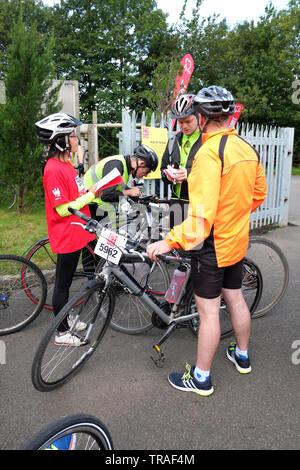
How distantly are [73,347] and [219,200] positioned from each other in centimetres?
166

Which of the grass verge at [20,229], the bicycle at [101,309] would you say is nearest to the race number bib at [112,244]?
the bicycle at [101,309]

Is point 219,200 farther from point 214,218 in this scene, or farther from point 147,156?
point 147,156

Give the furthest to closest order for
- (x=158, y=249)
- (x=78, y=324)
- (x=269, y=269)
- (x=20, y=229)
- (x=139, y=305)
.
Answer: (x=20, y=229)
(x=269, y=269)
(x=139, y=305)
(x=78, y=324)
(x=158, y=249)

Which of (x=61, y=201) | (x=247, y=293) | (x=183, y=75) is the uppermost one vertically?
(x=183, y=75)

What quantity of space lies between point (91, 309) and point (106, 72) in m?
26.1

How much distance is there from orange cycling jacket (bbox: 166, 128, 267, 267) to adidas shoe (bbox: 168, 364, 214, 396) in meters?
0.90

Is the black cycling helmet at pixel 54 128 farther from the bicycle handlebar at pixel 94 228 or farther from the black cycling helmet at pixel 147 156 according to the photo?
the black cycling helmet at pixel 147 156

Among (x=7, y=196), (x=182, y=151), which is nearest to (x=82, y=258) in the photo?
(x=182, y=151)

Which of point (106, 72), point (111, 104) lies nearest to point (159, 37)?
point (106, 72)

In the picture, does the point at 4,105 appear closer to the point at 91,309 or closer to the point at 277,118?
the point at 91,309

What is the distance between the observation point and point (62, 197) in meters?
2.74

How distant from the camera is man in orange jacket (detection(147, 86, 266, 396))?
2039 mm

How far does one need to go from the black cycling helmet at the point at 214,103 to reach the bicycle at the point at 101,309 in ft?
3.36

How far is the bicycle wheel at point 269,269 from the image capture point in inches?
127
